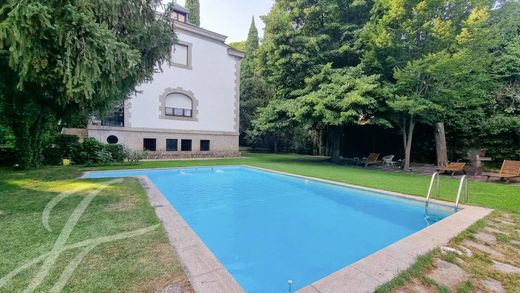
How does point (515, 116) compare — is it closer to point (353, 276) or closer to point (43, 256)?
point (353, 276)

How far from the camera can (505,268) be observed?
10.6 ft

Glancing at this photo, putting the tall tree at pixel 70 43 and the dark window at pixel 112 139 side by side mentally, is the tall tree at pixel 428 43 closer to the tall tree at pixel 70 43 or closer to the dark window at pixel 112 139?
the tall tree at pixel 70 43

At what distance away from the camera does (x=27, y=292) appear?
7.88ft

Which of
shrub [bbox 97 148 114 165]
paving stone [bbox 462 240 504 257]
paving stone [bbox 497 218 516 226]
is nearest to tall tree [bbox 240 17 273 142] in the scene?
shrub [bbox 97 148 114 165]

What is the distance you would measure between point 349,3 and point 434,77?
845cm

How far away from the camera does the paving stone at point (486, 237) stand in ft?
13.4

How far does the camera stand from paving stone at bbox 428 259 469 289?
2854mm

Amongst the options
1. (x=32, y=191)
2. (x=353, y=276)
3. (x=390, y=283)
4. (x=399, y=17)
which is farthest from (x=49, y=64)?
(x=399, y=17)

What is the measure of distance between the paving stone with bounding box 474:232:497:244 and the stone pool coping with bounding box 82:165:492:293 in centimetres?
26

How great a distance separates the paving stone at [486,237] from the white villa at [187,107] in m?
17.7

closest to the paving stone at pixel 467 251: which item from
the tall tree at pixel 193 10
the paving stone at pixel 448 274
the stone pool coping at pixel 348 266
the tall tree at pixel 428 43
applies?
the stone pool coping at pixel 348 266

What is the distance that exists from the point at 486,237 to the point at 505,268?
122 centimetres

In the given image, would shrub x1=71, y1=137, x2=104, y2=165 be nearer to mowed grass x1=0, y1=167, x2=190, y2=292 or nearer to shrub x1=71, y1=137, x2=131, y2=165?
shrub x1=71, y1=137, x2=131, y2=165

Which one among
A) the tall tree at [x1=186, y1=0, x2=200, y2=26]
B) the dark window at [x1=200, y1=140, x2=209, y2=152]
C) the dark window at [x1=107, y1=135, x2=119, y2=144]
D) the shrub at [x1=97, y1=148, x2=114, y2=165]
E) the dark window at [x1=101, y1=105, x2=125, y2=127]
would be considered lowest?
the shrub at [x1=97, y1=148, x2=114, y2=165]
